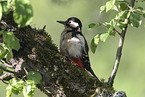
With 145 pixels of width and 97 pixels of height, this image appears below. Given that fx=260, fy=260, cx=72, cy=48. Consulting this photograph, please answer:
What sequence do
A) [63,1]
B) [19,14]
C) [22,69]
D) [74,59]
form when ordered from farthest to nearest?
[63,1] < [74,59] < [22,69] < [19,14]

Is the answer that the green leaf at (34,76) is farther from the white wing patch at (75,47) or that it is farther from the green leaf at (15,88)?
the white wing patch at (75,47)

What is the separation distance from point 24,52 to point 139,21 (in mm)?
1372

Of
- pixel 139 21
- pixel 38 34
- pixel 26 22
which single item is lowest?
pixel 26 22

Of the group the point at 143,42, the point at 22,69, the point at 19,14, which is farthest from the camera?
the point at 143,42

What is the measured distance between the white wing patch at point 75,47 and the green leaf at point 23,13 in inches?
85.9

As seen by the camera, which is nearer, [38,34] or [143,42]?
[38,34]

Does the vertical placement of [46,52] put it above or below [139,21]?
below

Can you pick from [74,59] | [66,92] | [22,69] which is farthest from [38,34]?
[74,59]

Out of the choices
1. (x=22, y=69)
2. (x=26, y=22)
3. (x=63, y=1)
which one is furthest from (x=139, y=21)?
(x=63, y=1)

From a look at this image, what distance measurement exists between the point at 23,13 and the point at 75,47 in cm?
230

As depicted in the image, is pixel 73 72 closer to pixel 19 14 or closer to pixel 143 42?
pixel 19 14

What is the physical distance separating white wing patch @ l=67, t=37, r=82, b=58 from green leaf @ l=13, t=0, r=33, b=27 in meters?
2.18

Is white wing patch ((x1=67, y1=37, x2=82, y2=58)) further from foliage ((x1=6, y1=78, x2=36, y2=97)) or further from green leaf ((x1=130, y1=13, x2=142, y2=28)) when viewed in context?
foliage ((x1=6, y1=78, x2=36, y2=97))

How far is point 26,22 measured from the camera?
1.61 m
